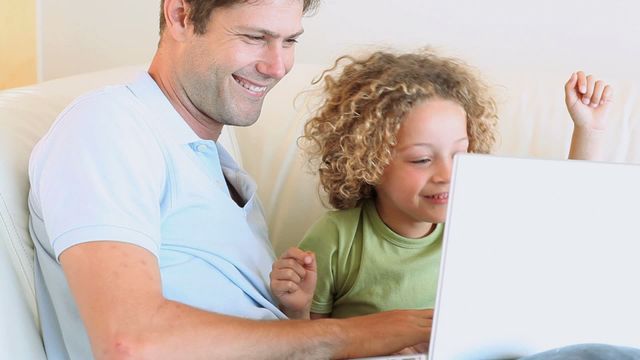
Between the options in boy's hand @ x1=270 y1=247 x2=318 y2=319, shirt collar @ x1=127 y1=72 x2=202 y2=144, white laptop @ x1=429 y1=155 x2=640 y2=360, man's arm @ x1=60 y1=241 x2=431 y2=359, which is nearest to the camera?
white laptop @ x1=429 y1=155 x2=640 y2=360

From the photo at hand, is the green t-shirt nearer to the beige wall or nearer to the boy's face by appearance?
the boy's face

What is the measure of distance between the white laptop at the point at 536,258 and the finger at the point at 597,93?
2.25 ft

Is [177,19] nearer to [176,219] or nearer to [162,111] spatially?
[162,111]

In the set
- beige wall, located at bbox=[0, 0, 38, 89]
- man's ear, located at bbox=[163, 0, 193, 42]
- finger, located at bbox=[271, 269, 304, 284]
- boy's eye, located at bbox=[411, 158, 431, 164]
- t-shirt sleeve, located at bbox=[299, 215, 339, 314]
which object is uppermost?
man's ear, located at bbox=[163, 0, 193, 42]

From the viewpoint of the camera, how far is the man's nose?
4.36 feet

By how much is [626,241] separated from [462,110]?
64 centimetres

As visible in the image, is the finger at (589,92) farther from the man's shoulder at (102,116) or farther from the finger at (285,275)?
the man's shoulder at (102,116)

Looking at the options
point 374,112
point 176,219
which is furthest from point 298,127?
point 176,219

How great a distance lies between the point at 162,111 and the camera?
4.05 ft

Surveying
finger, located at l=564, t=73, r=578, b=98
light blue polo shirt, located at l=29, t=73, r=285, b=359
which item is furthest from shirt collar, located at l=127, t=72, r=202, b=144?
finger, located at l=564, t=73, r=578, b=98

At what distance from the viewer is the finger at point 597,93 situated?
156 centimetres

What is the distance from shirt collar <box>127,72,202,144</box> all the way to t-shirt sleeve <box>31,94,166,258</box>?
0.08 metres

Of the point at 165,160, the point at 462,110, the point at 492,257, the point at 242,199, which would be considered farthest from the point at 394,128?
the point at 492,257

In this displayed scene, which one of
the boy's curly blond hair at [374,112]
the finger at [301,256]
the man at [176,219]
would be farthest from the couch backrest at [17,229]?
the boy's curly blond hair at [374,112]
